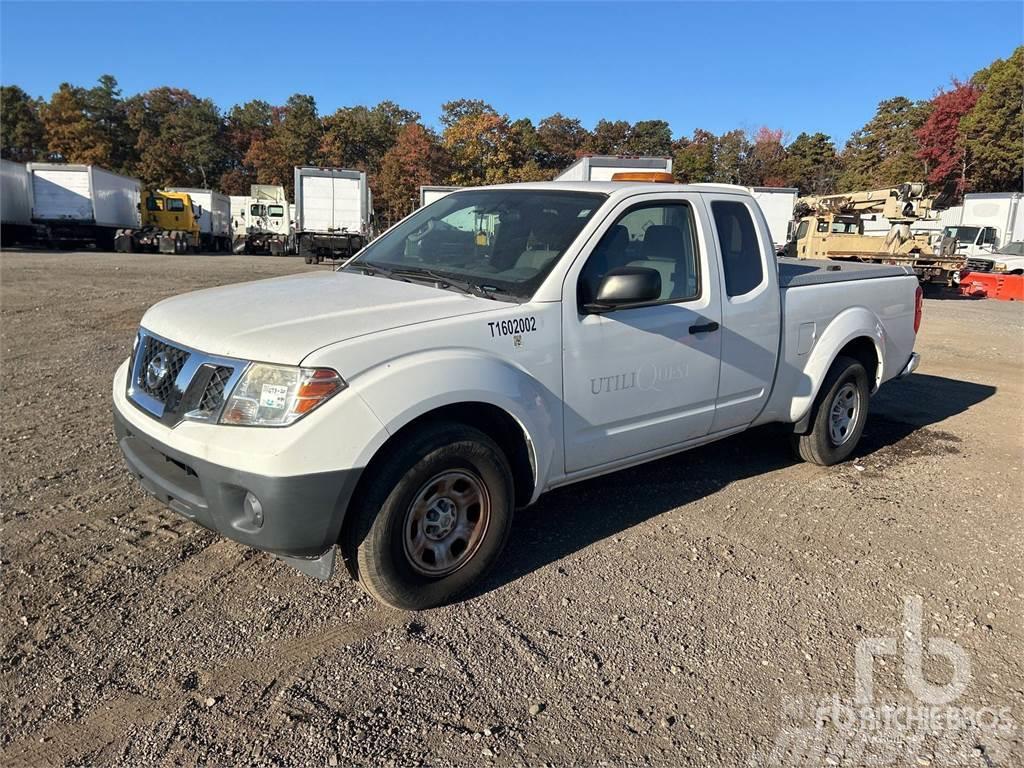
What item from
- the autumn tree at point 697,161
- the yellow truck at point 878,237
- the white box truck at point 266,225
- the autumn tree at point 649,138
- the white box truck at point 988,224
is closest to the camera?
the yellow truck at point 878,237

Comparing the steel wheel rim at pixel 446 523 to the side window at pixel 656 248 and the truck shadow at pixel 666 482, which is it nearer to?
the truck shadow at pixel 666 482

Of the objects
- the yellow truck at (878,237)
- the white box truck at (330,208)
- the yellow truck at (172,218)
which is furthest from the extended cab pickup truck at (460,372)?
the yellow truck at (172,218)

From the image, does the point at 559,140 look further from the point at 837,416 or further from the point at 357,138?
the point at 837,416

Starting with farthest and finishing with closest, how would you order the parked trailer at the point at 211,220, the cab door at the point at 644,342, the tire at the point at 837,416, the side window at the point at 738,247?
the parked trailer at the point at 211,220
the tire at the point at 837,416
the side window at the point at 738,247
the cab door at the point at 644,342

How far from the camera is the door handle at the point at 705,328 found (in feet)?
13.2

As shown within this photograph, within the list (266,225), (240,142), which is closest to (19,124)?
(240,142)

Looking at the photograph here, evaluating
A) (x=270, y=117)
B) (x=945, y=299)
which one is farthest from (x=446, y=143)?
(x=945, y=299)

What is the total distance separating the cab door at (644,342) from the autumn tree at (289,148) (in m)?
63.9

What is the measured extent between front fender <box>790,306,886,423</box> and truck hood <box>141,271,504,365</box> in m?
2.58

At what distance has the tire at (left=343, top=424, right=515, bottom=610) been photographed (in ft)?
9.71

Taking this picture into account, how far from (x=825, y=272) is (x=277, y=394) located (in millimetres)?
4173

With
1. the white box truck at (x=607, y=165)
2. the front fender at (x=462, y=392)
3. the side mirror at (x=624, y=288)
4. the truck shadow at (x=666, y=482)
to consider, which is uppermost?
the white box truck at (x=607, y=165)

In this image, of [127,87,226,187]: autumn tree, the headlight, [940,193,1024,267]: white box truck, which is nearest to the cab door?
the headlight

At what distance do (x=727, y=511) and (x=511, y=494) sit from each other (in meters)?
1.74
